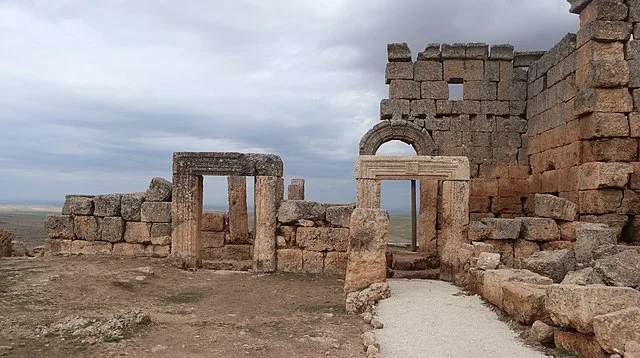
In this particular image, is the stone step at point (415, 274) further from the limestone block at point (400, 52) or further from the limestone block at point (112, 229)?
the limestone block at point (400, 52)

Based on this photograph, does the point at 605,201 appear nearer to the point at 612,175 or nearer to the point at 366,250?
the point at 612,175

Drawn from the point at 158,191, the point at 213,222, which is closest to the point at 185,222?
the point at 158,191

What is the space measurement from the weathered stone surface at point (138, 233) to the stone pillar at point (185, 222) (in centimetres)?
78

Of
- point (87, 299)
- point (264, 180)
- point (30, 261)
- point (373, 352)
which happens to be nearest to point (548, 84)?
point (264, 180)

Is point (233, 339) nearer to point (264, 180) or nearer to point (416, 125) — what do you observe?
point (264, 180)

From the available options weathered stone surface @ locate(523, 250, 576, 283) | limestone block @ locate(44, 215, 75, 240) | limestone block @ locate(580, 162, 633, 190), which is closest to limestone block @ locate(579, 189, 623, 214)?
limestone block @ locate(580, 162, 633, 190)

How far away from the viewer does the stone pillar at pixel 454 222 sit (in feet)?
33.9

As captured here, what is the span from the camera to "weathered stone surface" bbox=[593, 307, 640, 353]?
4.27 metres

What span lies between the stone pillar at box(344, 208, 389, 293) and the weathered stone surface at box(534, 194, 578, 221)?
455 centimetres

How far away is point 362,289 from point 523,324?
2783 millimetres

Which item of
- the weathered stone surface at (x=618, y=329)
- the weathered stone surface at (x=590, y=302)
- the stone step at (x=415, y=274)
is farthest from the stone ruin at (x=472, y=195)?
the weathered stone surface at (x=618, y=329)

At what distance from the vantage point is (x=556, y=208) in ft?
35.9

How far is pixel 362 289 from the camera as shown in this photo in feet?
26.9

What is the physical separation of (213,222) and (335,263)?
14.4 feet
